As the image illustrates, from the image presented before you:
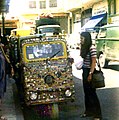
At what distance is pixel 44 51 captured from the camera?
813 centimetres

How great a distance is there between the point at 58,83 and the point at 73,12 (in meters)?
39.0

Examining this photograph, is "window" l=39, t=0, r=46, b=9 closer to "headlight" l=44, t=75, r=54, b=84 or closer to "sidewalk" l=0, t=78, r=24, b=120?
"sidewalk" l=0, t=78, r=24, b=120

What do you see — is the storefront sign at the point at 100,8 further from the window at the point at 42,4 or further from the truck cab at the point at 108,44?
the window at the point at 42,4

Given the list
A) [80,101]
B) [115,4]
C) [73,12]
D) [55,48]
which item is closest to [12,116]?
[55,48]

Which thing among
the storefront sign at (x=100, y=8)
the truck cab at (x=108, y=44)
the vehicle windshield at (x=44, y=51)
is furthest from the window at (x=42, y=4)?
the vehicle windshield at (x=44, y=51)

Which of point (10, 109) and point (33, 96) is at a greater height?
point (33, 96)

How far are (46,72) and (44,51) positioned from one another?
0.63 m

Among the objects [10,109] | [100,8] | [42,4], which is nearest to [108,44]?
[10,109]

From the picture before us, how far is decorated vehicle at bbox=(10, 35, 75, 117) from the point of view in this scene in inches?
297

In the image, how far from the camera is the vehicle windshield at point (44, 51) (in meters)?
8.09

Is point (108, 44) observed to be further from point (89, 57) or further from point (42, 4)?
point (42, 4)

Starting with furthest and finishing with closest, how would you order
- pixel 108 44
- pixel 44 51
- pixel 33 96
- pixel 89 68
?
1. pixel 108 44
2. pixel 44 51
3. pixel 33 96
4. pixel 89 68

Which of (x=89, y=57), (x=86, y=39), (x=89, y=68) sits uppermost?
(x=86, y=39)

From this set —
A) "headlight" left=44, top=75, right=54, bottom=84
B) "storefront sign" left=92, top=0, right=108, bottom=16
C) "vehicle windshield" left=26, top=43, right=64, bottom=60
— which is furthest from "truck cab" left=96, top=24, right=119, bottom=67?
"storefront sign" left=92, top=0, right=108, bottom=16
